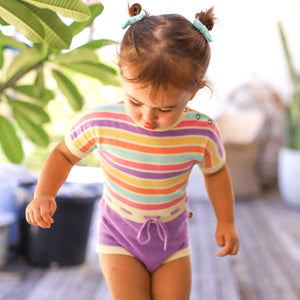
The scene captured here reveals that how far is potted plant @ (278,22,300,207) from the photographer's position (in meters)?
3.61

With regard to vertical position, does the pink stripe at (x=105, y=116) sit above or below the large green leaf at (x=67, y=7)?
below

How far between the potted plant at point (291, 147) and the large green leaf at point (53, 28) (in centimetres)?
308

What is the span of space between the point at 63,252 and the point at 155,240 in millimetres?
1319

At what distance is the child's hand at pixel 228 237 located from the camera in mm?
903

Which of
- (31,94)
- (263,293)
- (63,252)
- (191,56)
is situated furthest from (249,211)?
(191,56)

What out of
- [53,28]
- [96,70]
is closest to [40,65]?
[96,70]

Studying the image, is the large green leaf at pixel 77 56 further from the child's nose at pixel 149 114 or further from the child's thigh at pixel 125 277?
the child's thigh at pixel 125 277

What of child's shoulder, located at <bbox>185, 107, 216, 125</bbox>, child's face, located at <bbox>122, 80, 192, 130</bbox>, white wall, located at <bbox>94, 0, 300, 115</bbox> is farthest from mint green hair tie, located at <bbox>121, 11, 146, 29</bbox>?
white wall, located at <bbox>94, 0, 300, 115</bbox>

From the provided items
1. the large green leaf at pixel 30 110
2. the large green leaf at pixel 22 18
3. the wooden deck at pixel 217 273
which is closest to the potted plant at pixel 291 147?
the wooden deck at pixel 217 273

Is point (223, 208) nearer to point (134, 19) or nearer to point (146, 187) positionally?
point (146, 187)

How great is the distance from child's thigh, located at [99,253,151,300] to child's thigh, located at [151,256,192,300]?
20 millimetres

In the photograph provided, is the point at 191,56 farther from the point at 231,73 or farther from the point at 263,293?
A: the point at 231,73

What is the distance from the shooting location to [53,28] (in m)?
0.83

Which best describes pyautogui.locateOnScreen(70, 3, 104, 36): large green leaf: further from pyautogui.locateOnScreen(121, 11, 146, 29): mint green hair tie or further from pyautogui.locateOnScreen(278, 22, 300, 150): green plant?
pyautogui.locateOnScreen(278, 22, 300, 150): green plant
